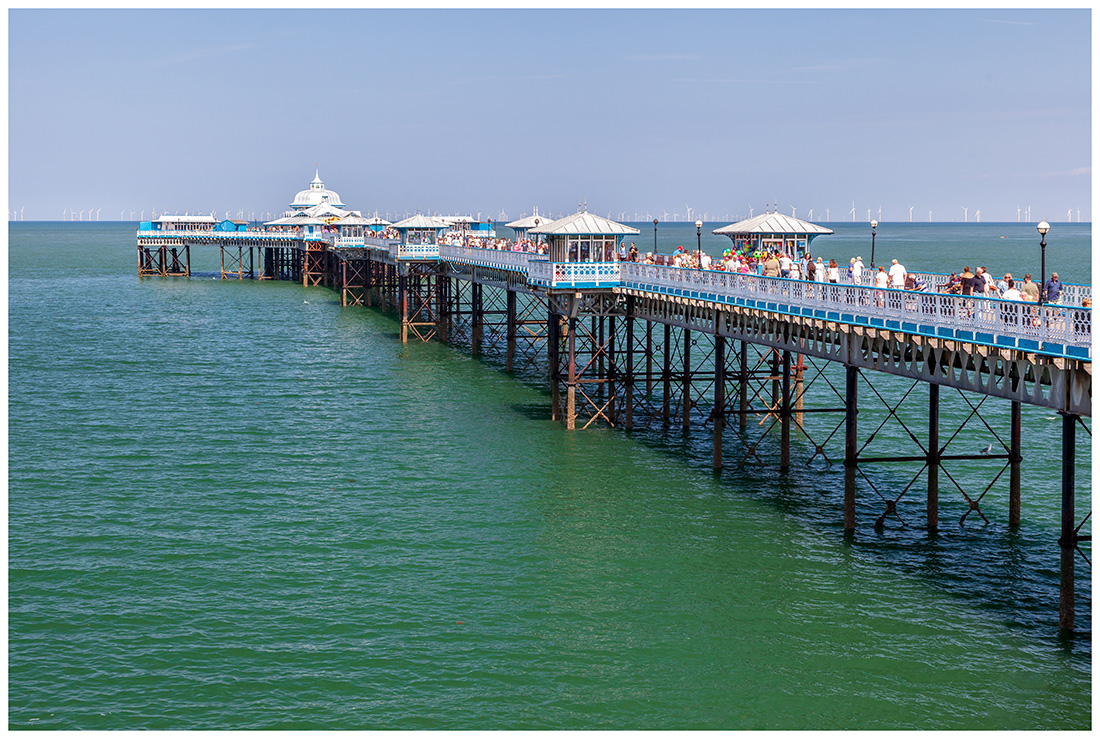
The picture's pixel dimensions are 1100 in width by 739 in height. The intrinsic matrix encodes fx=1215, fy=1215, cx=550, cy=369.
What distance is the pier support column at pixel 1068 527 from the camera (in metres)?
20.8

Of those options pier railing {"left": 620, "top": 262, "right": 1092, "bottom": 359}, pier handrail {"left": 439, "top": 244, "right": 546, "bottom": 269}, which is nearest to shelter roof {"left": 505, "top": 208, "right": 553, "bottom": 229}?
pier handrail {"left": 439, "top": 244, "right": 546, "bottom": 269}

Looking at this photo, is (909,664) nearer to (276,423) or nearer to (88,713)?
(88,713)

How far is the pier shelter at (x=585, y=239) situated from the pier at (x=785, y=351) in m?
0.06

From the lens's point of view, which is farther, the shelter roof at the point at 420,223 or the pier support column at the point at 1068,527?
the shelter roof at the point at 420,223

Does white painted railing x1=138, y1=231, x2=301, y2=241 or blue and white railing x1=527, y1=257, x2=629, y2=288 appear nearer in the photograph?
blue and white railing x1=527, y1=257, x2=629, y2=288

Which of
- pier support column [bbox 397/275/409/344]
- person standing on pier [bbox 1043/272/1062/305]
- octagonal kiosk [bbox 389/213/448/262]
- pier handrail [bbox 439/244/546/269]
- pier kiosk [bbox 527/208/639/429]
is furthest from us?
octagonal kiosk [bbox 389/213/448/262]

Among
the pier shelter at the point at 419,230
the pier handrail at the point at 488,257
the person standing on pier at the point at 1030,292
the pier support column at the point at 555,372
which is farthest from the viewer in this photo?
the pier shelter at the point at 419,230

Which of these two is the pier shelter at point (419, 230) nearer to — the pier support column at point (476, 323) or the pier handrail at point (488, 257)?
the pier handrail at point (488, 257)

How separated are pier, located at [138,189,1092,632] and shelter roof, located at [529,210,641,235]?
0.25 feet

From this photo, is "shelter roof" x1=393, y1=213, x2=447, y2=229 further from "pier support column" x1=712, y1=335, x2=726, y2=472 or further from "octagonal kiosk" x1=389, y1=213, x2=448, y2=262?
"pier support column" x1=712, y1=335, x2=726, y2=472

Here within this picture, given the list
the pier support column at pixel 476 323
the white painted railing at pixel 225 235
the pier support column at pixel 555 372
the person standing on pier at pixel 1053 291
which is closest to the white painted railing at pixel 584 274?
the pier support column at pixel 555 372

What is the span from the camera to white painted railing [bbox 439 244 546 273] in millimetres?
48156

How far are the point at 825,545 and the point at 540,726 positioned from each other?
10593 mm

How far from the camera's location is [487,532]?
27.8m
